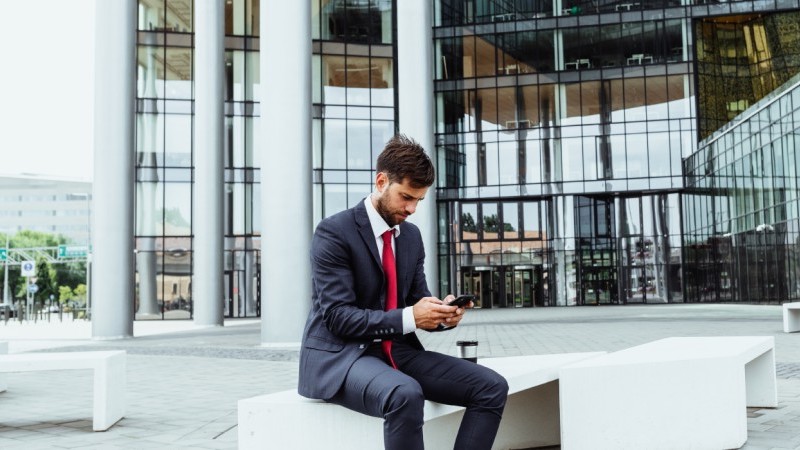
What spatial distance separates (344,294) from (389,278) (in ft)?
1.03

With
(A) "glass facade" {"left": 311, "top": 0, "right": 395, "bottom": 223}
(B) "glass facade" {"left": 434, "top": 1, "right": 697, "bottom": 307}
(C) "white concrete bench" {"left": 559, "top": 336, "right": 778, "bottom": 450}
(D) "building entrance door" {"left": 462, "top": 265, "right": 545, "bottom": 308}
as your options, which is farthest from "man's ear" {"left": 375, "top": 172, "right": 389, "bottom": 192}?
(D) "building entrance door" {"left": 462, "top": 265, "right": 545, "bottom": 308}

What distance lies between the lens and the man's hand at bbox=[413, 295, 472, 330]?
3.47 metres

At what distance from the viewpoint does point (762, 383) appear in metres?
6.75

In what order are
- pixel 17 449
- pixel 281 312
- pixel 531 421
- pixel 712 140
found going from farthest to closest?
pixel 712 140, pixel 281 312, pixel 17 449, pixel 531 421

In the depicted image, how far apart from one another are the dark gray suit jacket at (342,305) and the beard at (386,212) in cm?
8

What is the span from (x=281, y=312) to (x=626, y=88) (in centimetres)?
2823

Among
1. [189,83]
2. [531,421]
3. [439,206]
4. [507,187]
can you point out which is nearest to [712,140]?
[507,187]

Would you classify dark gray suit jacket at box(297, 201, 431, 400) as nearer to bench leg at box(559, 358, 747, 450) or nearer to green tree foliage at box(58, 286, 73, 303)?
bench leg at box(559, 358, 747, 450)

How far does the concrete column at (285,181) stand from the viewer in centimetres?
1542

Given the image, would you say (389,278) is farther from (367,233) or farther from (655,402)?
(655,402)

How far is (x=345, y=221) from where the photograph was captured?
3711 mm

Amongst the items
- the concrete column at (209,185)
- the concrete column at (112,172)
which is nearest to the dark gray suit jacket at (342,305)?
the concrete column at (112,172)

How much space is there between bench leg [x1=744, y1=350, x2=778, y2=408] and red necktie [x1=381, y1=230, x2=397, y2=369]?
166 inches

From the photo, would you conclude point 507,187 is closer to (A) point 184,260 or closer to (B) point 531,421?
(A) point 184,260
